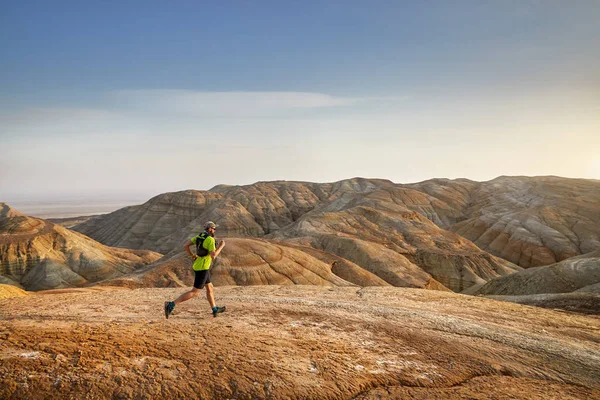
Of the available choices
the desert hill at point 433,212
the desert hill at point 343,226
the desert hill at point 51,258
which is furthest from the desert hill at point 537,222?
the desert hill at point 51,258

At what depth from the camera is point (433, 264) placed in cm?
5884

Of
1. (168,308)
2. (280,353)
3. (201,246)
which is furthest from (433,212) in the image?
(280,353)

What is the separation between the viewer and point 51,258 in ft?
194

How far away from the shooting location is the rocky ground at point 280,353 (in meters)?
5.65

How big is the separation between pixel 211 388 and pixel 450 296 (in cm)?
1365

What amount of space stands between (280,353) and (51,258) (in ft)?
220

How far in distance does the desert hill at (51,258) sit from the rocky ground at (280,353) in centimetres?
5476

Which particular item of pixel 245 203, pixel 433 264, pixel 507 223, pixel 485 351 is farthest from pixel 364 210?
pixel 485 351

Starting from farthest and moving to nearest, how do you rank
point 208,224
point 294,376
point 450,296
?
point 450,296 < point 208,224 < point 294,376

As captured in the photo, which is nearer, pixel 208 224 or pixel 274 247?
pixel 208 224

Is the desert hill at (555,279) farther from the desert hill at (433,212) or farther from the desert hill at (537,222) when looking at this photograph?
the desert hill at (433,212)

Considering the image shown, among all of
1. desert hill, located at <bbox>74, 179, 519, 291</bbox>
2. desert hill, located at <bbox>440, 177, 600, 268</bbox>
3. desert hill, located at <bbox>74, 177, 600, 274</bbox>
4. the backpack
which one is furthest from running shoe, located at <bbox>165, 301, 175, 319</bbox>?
desert hill, located at <bbox>440, 177, 600, 268</bbox>

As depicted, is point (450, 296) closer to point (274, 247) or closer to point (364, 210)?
point (274, 247)

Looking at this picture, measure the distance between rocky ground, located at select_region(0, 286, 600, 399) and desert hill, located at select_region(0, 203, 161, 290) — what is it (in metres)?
54.8
